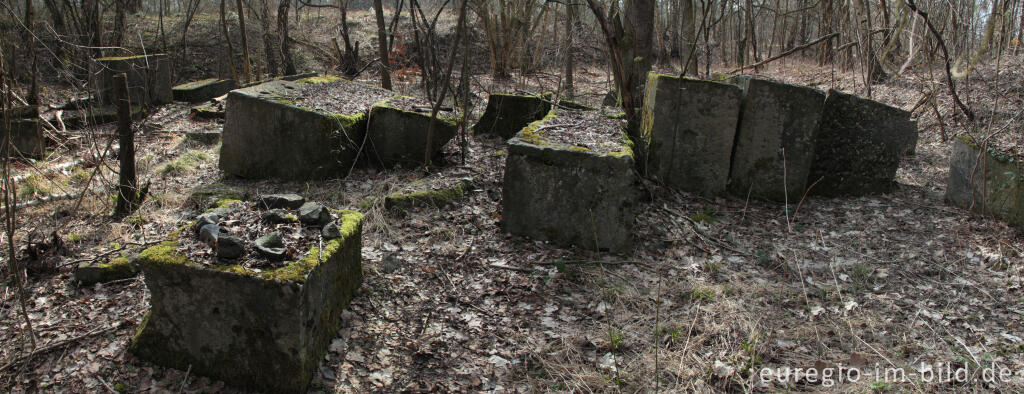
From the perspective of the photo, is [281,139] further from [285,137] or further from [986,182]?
[986,182]

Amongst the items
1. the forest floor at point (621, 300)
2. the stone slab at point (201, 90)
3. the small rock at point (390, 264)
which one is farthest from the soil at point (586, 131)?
the stone slab at point (201, 90)

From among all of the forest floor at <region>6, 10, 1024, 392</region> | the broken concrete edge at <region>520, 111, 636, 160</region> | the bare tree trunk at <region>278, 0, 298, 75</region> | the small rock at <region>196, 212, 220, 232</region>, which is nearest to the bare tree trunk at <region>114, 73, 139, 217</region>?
the forest floor at <region>6, 10, 1024, 392</region>

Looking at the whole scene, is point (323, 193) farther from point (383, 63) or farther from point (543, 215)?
point (383, 63)

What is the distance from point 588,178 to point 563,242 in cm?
54

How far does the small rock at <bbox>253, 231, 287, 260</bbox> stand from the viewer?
2.73 meters

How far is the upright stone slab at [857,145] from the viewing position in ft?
18.2

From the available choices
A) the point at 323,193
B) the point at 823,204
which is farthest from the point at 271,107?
Answer: the point at 823,204

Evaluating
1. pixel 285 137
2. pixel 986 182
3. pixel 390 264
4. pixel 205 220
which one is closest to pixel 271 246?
pixel 205 220

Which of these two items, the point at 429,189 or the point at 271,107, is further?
the point at 271,107

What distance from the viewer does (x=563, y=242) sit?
14.4ft

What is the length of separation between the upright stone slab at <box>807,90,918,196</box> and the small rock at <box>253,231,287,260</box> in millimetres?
4848

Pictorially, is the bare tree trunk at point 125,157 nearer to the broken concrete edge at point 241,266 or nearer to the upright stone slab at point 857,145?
the broken concrete edge at point 241,266

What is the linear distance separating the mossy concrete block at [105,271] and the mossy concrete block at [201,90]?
7.15 metres

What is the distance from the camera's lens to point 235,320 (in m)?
2.67
